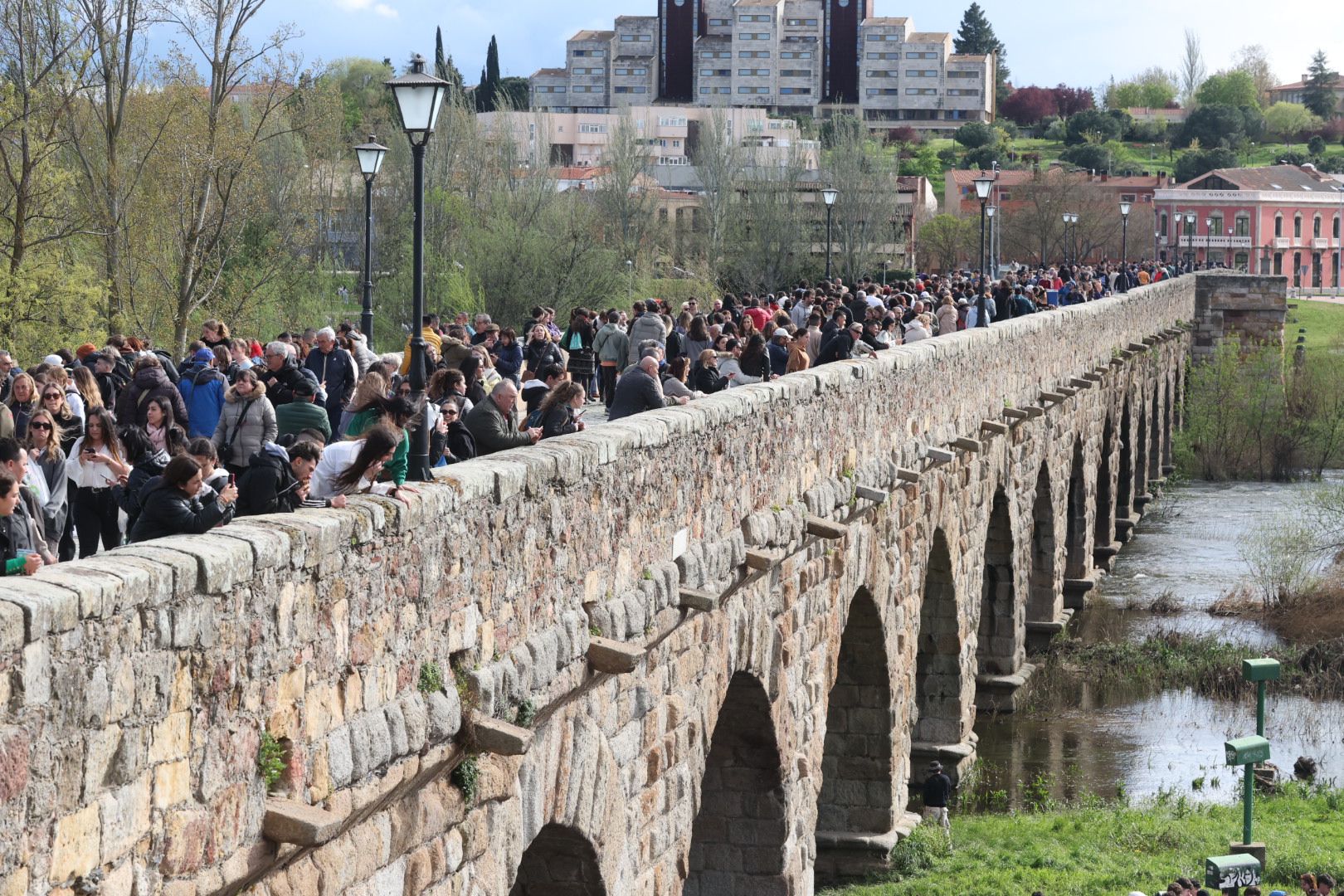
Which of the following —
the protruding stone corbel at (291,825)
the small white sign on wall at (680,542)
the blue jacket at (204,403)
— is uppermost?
the blue jacket at (204,403)

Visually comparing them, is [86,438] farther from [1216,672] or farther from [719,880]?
[1216,672]

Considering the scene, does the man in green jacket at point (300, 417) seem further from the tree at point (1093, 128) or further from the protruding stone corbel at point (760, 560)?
the tree at point (1093, 128)

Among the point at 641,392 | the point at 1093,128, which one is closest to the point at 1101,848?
the point at 641,392

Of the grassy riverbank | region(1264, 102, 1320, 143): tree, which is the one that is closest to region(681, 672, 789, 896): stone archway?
the grassy riverbank

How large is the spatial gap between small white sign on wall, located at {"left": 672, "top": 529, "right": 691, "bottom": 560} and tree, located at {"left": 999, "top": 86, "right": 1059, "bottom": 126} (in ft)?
483

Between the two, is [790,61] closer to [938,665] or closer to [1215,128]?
[1215,128]

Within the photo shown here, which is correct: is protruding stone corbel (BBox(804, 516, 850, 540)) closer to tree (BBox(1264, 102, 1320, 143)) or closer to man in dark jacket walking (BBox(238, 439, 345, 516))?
man in dark jacket walking (BBox(238, 439, 345, 516))

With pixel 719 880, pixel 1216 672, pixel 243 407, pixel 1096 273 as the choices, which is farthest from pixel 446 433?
pixel 1096 273

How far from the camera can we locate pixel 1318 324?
242ft

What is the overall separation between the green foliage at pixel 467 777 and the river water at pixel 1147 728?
14089 mm

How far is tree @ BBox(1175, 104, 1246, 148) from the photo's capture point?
134 metres

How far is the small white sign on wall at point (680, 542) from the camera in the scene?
31.9 feet

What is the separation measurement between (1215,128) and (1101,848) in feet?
410

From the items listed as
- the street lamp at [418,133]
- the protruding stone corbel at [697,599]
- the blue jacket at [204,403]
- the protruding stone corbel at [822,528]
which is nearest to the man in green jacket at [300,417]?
the street lamp at [418,133]
